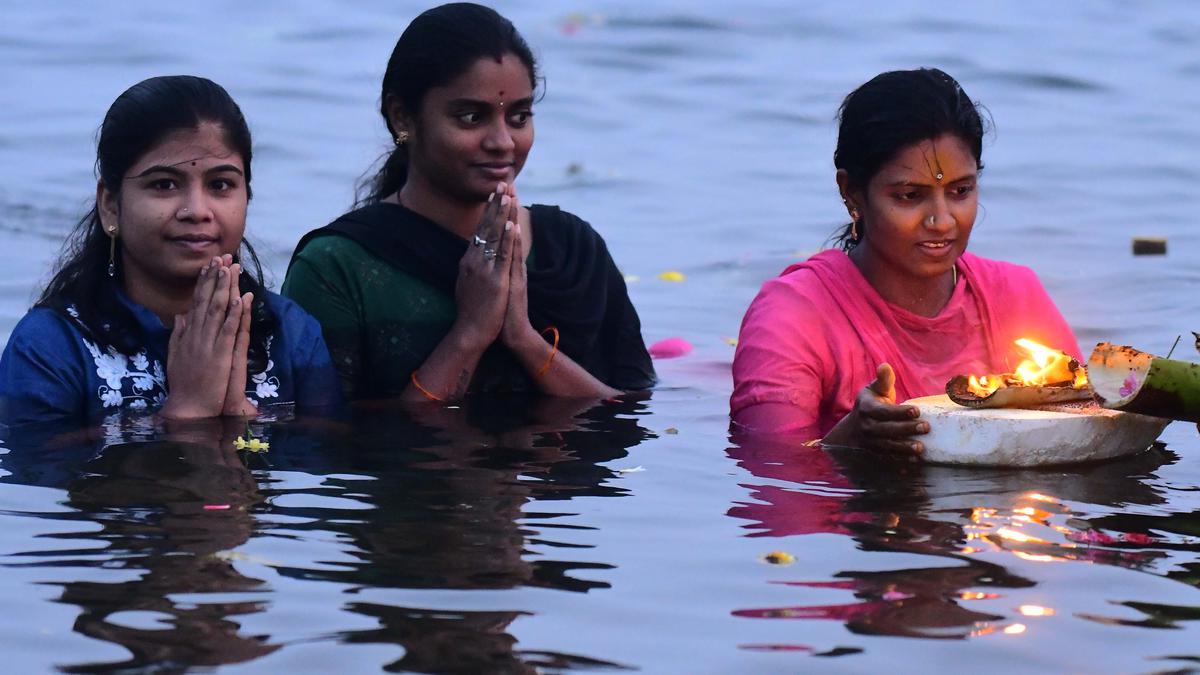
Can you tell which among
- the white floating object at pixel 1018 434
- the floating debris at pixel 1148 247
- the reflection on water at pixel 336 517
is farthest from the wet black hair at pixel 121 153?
the floating debris at pixel 1148 247

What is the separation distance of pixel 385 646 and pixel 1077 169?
1083cm

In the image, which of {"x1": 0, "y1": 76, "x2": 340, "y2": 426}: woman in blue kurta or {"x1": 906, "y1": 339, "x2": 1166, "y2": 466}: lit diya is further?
{"x1": 0, "y1": 76, "x2": 340, "y2": 426}: woman in blue kurta

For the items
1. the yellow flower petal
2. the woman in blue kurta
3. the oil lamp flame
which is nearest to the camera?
the yellow flower petal

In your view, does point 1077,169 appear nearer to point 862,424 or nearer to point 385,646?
point 862,424

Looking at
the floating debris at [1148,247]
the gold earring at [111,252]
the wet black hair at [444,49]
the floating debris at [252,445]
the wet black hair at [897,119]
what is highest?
the wet black hair at [444,49]

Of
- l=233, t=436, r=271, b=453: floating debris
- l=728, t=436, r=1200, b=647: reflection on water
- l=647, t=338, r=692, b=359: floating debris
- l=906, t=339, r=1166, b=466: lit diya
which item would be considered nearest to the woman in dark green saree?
l=233, t=436, r=271, b=453: floating debris

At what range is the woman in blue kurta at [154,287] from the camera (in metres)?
5.82

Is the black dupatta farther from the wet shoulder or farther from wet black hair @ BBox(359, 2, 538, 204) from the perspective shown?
the wet shoulder

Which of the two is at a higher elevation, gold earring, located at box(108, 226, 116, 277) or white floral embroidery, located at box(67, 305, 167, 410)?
gold earring, located at box(108, 226, 116, 277)

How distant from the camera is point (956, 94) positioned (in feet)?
19.7

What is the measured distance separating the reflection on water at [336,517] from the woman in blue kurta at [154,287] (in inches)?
5.1

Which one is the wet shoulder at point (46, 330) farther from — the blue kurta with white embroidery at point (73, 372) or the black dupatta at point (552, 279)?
the black dupatta at point (552, 279)

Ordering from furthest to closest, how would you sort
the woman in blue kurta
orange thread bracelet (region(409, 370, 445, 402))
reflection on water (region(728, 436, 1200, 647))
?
orange thread bracelet (region(409, 370, 445, 402)) → the woman in blue kurta → reflection on water (region(728, 436, 1200, 647))

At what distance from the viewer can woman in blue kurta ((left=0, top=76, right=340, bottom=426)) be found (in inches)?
229
